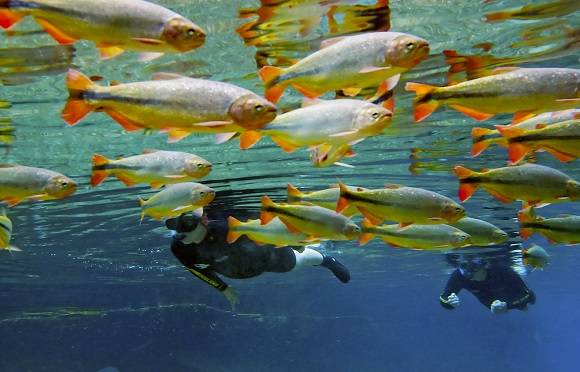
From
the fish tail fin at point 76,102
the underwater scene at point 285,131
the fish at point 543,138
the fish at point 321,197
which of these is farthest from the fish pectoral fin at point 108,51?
the fish at point 321,197

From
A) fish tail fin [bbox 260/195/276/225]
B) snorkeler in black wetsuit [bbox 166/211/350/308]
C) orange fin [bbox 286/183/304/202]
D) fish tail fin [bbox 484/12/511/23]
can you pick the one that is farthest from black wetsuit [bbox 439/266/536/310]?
fish tail fin [bbox 260/195/276/225]

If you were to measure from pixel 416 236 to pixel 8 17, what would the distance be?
5.18m

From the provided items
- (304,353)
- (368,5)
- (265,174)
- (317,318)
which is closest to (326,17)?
(368,5)

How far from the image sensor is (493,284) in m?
21.7

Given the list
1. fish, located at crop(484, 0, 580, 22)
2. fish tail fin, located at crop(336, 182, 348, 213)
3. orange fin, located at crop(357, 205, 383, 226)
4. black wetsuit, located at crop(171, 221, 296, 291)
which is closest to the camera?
fish tail fin, located at crop(336, 182, 348, 213)

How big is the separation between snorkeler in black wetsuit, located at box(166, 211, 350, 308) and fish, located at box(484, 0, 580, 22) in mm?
6396

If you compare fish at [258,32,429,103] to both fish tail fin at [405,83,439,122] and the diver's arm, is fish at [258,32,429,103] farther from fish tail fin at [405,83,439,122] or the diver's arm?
the diver's arm

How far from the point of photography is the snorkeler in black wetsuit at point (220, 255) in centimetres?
1037

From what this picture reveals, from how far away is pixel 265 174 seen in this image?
1791cm

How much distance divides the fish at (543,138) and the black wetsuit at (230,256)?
717cm

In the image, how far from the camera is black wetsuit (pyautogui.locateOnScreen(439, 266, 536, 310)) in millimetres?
19752

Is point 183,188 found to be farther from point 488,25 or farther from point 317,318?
point 317,318

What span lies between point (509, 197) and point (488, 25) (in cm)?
481

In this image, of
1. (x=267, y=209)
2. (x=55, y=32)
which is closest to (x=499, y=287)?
(x=267, y=209)
